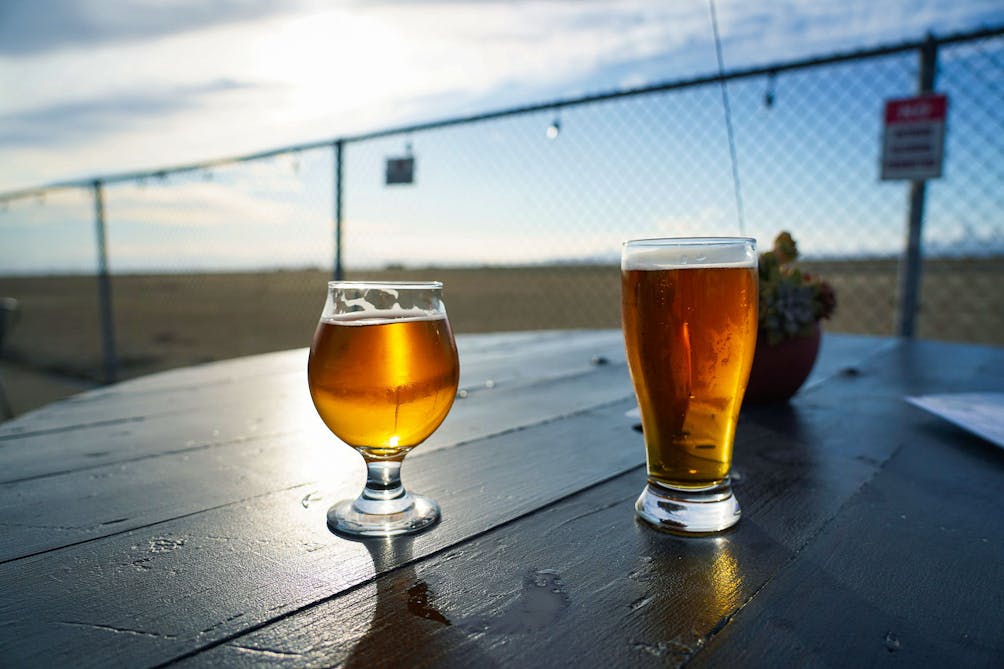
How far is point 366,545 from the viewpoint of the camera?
499 mm

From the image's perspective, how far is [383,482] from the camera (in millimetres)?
569

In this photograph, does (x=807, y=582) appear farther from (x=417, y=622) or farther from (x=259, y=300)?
(x=259, y=300)

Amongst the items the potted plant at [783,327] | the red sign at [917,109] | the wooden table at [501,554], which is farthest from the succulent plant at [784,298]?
the red sign at [917,109]

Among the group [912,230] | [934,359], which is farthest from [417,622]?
[912,230]

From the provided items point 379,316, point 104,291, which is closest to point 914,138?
point 379,316

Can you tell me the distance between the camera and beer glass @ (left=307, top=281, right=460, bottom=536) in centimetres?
55

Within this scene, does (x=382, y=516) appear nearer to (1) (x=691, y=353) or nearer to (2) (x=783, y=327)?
(1) (x=691, y=353)

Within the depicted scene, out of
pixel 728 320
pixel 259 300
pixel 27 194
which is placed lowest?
pixel 259 300

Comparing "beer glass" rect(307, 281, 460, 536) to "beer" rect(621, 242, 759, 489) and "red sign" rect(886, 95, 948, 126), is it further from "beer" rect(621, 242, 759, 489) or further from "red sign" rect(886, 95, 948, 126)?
"red sign" rect(886, 95, 948, 126)

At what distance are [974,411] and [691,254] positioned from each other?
532 millimetres

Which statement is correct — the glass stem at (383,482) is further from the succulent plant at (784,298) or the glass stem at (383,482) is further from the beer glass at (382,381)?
the succulent plant at (784,298)

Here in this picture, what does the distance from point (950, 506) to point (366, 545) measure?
0.49m

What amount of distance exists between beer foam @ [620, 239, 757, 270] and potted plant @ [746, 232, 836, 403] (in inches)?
17.0

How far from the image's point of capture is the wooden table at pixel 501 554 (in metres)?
0.36
